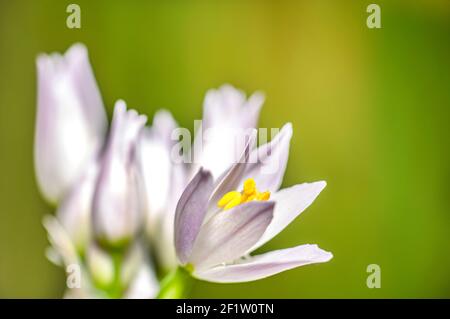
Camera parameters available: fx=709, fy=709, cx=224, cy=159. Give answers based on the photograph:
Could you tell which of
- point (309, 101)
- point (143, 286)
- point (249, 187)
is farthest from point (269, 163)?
point (309, 101)

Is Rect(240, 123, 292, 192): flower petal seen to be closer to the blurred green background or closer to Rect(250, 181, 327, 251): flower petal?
Rect(250, 181, 327, 251): flower petal

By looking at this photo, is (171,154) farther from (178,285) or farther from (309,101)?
(309,101)

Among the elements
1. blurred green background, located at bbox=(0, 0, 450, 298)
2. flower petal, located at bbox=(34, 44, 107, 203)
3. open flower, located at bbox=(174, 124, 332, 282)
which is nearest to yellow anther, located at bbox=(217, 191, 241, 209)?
open flower, located at bbox=(174, 124, 332, 282)

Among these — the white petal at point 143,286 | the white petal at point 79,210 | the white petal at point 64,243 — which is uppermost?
the white petal at point 79,210

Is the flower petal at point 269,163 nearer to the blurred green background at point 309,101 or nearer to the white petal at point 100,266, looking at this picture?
the white petal at point 100,266

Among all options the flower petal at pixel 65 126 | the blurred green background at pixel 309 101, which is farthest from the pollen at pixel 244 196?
the blurred green background at pixel 309 101

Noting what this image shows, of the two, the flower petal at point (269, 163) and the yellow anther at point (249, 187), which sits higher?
the flower petal at point (269, 163)
